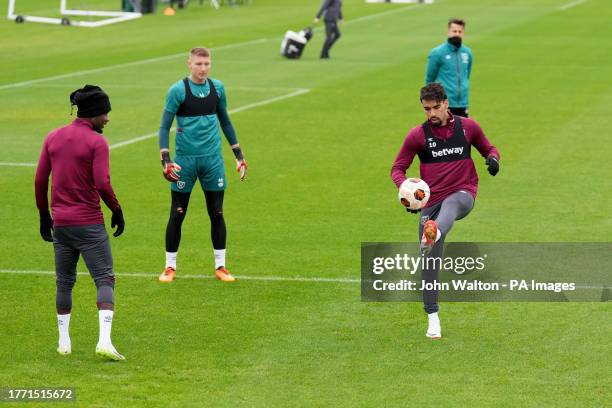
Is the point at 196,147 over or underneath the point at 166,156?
over

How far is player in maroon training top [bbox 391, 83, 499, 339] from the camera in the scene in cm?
1115

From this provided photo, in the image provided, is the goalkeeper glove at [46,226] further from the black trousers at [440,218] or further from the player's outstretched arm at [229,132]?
the player's outstretched arm at [229,132]

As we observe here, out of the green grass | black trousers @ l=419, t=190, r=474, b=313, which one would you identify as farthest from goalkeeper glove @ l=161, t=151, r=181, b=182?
black trousers @ l=419, t=190, r=474, b=313

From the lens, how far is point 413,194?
35.8 feet

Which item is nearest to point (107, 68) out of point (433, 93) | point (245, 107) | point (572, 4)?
point (245, 107)

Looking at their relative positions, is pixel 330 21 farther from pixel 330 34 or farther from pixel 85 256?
pixel 85 256

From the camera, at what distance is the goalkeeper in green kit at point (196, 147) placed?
43.3 feet

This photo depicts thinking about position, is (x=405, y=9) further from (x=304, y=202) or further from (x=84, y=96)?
(x=84, y=96)

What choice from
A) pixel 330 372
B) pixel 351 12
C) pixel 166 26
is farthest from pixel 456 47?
pixel 351 12

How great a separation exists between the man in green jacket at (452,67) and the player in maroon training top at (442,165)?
8062 mm

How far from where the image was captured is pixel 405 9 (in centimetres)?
6241

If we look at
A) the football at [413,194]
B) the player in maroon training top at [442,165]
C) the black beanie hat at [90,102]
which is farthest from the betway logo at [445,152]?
the black beanie hat at [90,102]

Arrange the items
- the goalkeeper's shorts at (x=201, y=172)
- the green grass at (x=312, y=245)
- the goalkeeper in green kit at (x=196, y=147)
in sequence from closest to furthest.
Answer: the green grass at (x=312, y=245), the goalkeeper in green kit at (x=196, y=147), the goalkeeper's shorts at (x=201, y=172)

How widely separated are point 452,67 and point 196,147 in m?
7.16
